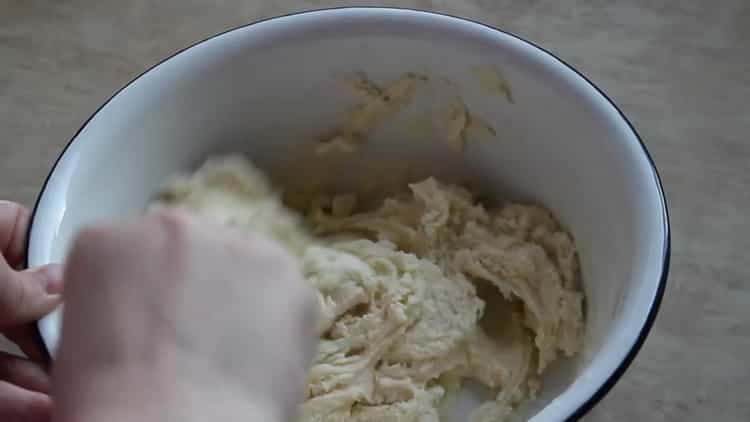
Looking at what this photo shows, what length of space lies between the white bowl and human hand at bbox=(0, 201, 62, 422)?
2cm

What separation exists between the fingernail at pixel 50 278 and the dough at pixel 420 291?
170mm

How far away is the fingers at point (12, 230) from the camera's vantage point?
64cm

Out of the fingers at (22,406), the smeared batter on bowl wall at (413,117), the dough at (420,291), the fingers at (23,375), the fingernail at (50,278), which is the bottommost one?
the dough at (420,291)

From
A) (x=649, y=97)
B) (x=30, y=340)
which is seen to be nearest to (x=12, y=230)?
(x=30, y=340)

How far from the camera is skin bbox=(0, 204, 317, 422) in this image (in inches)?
13.3

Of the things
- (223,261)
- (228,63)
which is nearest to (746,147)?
(228,63)

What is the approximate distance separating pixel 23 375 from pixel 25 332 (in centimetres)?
4

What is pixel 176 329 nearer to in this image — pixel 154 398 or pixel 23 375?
pixel 154 398

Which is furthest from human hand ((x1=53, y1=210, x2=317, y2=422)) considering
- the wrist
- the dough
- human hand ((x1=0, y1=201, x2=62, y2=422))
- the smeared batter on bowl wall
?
the smeared batter on bowl wall

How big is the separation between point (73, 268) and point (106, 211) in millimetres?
338

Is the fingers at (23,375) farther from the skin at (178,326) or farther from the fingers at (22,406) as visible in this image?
the skin at (178,326)

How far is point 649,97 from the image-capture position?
3.02ft

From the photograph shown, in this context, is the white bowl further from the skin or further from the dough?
the skin

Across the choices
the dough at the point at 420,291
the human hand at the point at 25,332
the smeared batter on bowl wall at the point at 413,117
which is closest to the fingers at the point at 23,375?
the human hand at the point at 25,332
